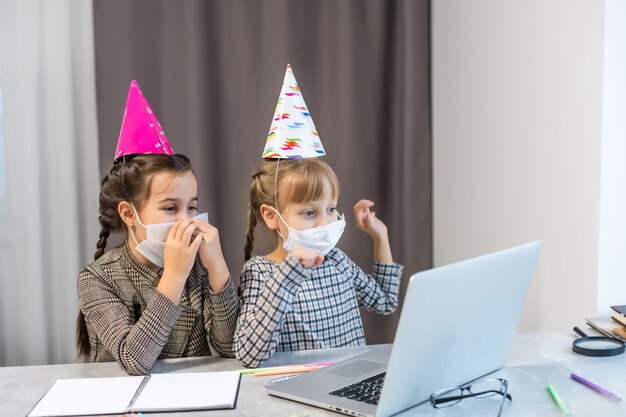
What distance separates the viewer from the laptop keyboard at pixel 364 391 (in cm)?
107

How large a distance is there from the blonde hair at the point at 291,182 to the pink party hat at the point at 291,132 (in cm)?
2

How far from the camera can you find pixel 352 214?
2.50 m

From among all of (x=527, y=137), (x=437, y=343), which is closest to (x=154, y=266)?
(x=437, y=343)

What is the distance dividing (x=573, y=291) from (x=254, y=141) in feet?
4.05

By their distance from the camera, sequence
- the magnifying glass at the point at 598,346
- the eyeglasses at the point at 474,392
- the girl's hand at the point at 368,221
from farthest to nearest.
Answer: the girl's hand at the point at 368,221
the magnifying glass at the point at 598,346
the eyeglasses at the point at 474,392

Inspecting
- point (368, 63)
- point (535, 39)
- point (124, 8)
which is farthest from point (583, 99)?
point (124, 8)

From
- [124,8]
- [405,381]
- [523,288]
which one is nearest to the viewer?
[405,381]

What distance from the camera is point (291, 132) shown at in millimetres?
1691

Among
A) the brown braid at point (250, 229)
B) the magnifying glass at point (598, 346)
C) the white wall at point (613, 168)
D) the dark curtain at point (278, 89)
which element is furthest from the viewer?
the dark curtain at point (278, 89)

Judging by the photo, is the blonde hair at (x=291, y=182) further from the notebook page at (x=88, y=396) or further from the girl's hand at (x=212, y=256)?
the notebook page at (x=88, y=396)

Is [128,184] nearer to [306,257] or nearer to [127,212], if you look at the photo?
[127,212]

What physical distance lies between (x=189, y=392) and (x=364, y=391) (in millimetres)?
301

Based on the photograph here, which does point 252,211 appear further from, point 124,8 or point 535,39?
point 124,8

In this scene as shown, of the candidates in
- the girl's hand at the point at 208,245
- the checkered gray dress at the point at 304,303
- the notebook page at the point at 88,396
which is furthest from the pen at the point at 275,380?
the girl's hand at the point at 208,245
